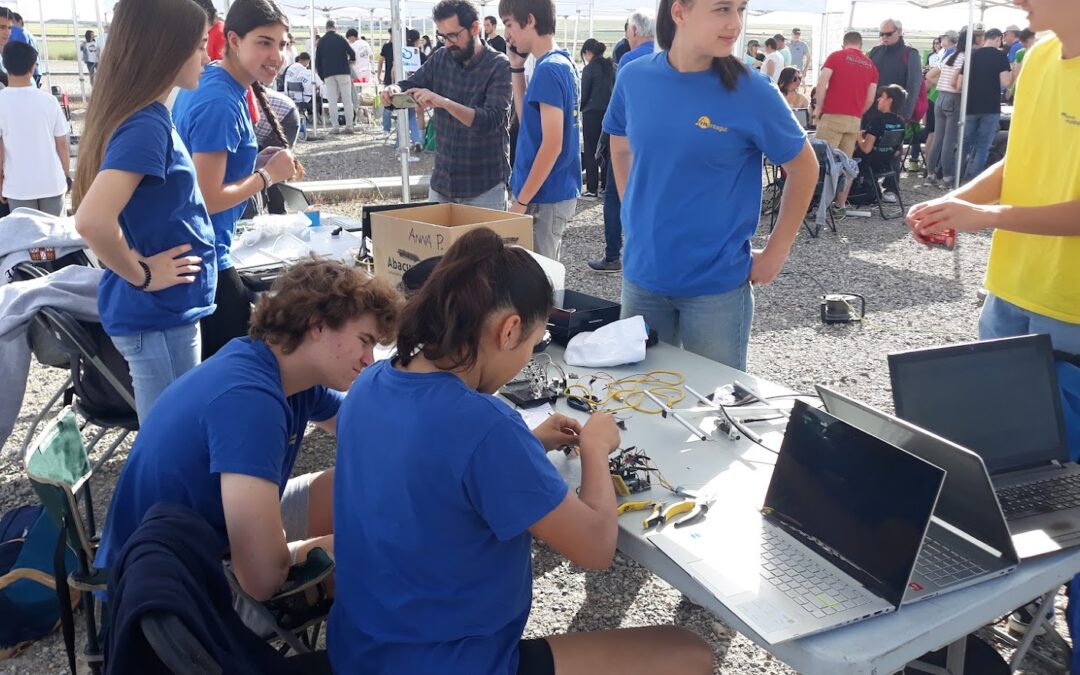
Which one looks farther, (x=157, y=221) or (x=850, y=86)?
(x=850, y=86)

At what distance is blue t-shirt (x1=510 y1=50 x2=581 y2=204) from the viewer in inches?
150

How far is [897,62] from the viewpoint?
1048 cm

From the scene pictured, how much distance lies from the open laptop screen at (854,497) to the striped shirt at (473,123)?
2.77m

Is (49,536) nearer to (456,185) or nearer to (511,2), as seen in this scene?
(456,185)

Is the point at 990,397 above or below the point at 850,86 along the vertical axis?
below

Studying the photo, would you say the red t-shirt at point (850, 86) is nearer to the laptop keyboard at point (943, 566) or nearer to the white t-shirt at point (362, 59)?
the laptop keyboard at point (943, 566)

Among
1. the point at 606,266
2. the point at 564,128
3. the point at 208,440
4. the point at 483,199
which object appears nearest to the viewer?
the point at 208,440

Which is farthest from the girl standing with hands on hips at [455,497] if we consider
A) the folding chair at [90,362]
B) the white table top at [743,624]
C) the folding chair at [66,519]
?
the folding chair at [90,362]

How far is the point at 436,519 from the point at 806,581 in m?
0.64

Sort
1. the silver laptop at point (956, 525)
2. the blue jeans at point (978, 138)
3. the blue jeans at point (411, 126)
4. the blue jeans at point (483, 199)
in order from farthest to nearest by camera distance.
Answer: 1. the blue jeans at point (411, 126)
2. the blue jeans at point (978, 138)
3. the blue jeans at point (483, 199)
4. the silver laptop at point (956, 525)

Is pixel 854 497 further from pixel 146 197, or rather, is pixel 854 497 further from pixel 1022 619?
pixel 146 197

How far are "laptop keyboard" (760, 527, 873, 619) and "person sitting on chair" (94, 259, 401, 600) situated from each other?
93cm

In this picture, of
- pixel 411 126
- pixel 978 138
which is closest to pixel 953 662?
pixel 978 138

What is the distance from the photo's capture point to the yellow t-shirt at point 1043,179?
2.04 meters
